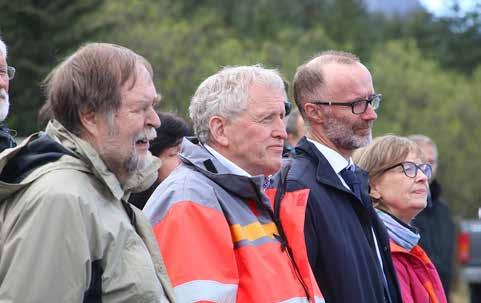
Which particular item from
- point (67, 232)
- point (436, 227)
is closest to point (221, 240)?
point (67, 232)

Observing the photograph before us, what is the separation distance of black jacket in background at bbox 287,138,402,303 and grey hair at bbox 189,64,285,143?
563 mm

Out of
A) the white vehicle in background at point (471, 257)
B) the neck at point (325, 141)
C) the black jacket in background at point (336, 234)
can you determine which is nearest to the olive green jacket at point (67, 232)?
the black jacket in background at point (336, 234)

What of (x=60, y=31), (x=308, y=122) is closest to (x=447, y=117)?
(x=60, y=31)

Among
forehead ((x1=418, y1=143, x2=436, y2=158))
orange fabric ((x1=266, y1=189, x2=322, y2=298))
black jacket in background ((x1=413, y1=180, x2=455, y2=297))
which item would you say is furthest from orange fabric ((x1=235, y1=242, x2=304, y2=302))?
black jacket in background ((x1=413, y1=180, x2=455, y2=297))

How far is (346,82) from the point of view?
5105mm

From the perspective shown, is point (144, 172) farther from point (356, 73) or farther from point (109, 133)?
point (356, 73)

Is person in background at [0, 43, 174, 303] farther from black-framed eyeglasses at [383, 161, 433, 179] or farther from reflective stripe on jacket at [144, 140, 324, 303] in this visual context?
black-framed eyeglasses at [383, 161, 433, 179]

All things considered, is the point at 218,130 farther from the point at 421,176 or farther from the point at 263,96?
the point at 421,176

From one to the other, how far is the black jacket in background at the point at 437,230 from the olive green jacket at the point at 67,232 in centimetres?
547

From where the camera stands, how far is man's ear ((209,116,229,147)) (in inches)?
173

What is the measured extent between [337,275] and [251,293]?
0.73 metres

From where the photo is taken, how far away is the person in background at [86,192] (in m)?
3.20

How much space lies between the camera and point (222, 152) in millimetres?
4410

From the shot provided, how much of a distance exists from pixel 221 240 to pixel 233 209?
0.20m
